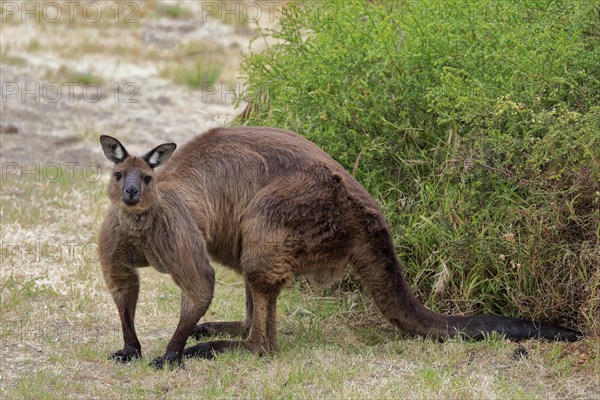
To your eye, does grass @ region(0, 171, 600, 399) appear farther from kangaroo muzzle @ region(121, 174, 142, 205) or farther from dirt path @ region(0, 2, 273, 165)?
dirt path @ region(0, 2, 273, 165)

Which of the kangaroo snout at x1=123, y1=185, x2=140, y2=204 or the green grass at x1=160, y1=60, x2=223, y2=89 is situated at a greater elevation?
the kangaroo snout at x1=123, y1=185, x2=140, y2=204

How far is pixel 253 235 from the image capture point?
5848mm

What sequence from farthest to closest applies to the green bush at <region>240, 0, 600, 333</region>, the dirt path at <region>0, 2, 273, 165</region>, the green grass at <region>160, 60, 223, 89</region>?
1. the green grass at <region>160, 60, 223, 89</region>
2. the dirt path at <region>0, 2, 273, 165</region>
3. the green bush at <region>240, 0, 600, 333</region>

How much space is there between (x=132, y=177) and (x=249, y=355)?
51.1 inches

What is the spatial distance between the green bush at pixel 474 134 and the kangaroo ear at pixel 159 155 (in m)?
1.55

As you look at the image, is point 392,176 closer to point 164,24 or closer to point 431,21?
point 431,21

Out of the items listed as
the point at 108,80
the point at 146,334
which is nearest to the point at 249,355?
the point at 146,334

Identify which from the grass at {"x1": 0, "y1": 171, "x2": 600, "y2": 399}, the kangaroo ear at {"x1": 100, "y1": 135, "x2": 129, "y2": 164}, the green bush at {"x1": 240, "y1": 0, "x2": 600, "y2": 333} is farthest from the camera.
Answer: the green bush at {"x1": 240, "y1": 0, "x2": 600, "y2": 333}

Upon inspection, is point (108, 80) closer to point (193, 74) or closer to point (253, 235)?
point (193, 74)

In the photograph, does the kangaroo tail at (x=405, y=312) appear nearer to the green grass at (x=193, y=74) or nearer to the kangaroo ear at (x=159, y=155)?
the kangaroo ear at (x=159, y=155)

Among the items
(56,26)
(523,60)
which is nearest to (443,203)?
(523,60)

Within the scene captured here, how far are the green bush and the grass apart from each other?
1.49 ft

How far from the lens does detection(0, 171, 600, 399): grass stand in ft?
17.0

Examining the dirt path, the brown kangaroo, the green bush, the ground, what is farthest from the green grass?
the brown kangaroo
